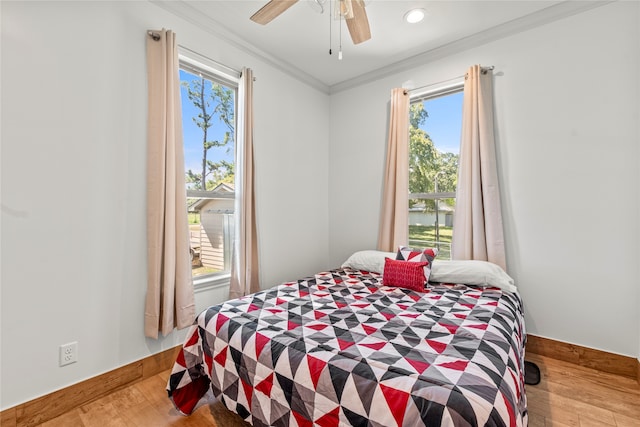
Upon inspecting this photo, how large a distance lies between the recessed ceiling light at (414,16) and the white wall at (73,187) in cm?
165

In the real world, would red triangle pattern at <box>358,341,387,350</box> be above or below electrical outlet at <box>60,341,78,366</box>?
above

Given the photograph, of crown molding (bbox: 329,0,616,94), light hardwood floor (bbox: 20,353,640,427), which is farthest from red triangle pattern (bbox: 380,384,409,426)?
crown molding (bbox: 329,0,616,94)

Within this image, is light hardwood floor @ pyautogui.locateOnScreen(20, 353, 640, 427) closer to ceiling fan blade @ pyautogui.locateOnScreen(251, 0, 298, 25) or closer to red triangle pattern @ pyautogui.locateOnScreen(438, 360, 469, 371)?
red triangle pattern @ pyautogui.locateOnScreen(438, 360, 469, 371)

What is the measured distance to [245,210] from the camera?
2.58 meters

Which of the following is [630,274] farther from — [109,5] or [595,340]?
[109,5]

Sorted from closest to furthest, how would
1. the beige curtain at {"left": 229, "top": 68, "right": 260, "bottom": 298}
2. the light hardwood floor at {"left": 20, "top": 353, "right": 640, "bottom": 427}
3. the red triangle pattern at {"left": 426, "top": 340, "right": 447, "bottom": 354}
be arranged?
the red triangle pattern at {"left": 426, "top": 340, "right": 447, "bottom": 354} → the light hardwood floor at {"left": 20, "top": 353, "right": 640, "bottom": 427} → the beige curtain at {"left": 229, "top": 68, "right": 260, "bottom": 298}

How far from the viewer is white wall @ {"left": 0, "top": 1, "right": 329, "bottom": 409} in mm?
1568

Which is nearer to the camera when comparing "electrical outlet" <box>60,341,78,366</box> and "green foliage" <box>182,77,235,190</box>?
"electrical outlet" <box>60,341,78,366</box>

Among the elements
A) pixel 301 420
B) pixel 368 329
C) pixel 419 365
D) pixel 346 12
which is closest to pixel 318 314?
pixel 368 329

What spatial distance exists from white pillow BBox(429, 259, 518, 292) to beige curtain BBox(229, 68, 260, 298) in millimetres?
1524

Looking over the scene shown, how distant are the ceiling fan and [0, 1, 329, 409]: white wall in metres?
0.88

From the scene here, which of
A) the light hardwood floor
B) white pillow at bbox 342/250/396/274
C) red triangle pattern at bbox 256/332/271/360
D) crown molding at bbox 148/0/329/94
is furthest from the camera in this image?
white pillow at bbox 342/250/396/274

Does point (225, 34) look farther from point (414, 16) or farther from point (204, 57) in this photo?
point (414, 16)

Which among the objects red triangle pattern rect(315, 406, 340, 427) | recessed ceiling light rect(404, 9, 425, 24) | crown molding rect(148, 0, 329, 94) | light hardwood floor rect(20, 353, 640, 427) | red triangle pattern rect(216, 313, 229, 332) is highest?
recessed ceiling light rect(404, 9, 425, 24)
